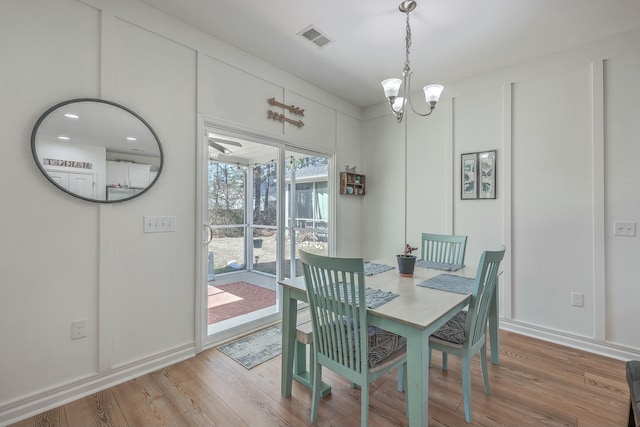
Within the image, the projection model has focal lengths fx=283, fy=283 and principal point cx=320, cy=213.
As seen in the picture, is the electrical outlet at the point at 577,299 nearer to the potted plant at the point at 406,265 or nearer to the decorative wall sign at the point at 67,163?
Answer: the potted plant at the point at 406,265

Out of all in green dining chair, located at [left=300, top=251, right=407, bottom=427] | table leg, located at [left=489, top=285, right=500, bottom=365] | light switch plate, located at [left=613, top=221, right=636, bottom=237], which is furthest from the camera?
light switch plate, located at [left=613, top=221, right=636, bottom=237]

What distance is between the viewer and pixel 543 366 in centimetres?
223

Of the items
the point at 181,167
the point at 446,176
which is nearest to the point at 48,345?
the point at 181,167

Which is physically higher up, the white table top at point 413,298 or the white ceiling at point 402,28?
the white ceiling at point 402,28

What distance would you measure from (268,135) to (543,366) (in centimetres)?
314

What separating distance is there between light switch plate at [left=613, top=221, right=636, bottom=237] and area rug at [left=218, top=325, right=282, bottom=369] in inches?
121

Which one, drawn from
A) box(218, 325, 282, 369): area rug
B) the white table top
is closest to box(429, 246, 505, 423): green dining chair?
the white table top

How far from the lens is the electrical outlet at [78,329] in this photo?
6.07 ft

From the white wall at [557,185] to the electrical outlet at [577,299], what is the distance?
0.03 meters

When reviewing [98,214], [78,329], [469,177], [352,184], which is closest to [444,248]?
[469,177]

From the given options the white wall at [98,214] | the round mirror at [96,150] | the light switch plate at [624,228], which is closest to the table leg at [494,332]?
the light switch plate at [624,228]

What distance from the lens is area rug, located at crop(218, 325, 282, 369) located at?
231 centimetres

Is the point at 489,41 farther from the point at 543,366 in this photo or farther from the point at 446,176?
the point at 543,366

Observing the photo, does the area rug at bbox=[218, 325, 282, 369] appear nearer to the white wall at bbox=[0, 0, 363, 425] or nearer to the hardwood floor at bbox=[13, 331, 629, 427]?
the hardwood floor at bbox=[13, 331, 629, 427]
